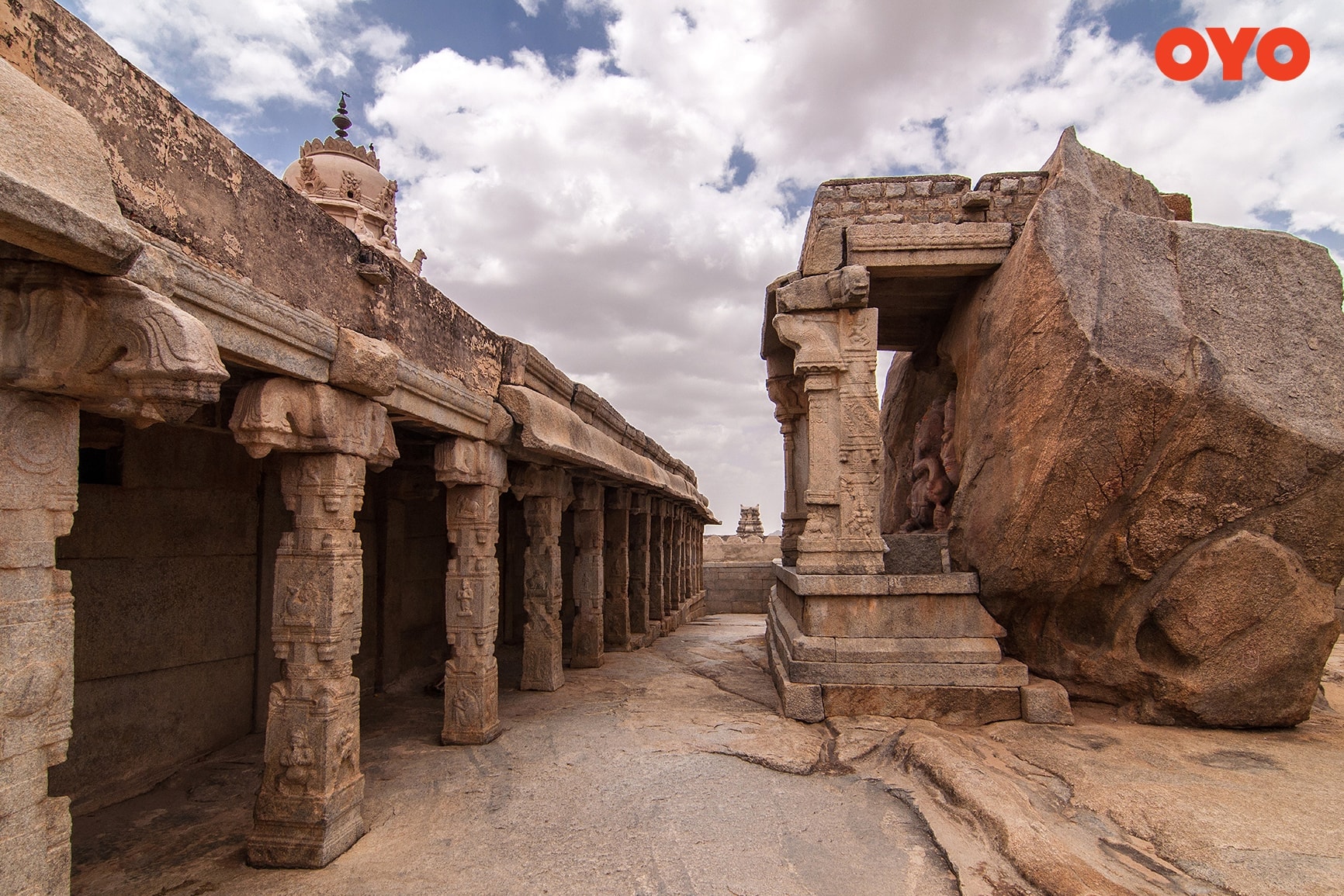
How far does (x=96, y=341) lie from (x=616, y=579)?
8.19m

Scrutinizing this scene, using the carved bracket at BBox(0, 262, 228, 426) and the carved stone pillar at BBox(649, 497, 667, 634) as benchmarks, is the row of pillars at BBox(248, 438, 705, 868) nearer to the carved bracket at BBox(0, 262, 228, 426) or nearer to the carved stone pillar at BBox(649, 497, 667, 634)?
the carved bracket at BBox(0, 262, 228, 426)

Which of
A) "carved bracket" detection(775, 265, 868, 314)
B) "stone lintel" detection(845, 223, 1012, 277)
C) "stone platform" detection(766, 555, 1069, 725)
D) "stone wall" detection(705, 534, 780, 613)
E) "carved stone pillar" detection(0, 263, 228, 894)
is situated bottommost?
"stone wall" detection(705, 534, 780, 613)

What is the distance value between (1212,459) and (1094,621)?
1.54 metres

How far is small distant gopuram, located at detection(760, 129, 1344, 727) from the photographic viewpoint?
16.7ft

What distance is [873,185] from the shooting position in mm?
6613

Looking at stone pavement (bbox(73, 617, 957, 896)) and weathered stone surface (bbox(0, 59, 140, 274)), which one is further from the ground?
weathered stone surface (bbox(0, 59, 140, 274))

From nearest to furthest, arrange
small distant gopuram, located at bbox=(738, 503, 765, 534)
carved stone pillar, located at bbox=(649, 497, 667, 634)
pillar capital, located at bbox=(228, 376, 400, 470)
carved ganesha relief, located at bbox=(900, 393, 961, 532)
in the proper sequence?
pillar capital, located at bbox=(228, 376, 400, 470), carved ganesha relief, located at bbox=(900, 393, 961, 532), carved stone pillar, located at bbox=(649, 497, 667, 634), small distant gopuram, located at bbox=(738, 503, 765, 534)

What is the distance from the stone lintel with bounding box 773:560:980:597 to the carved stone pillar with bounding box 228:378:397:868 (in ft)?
11.8

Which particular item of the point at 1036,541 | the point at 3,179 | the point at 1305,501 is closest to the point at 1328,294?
the point at 1305,501

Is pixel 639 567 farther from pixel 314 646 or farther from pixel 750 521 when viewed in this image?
pixel 750 521

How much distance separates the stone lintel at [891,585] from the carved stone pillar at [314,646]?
3.60 meters

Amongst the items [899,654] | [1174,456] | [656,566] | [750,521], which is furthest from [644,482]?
[750,521]

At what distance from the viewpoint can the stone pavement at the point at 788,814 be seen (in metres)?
3.27

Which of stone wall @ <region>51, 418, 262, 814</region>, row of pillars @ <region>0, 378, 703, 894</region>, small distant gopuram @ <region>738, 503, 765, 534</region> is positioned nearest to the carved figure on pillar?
row of pillars @ <region>0, 378, 703, 894</region>
